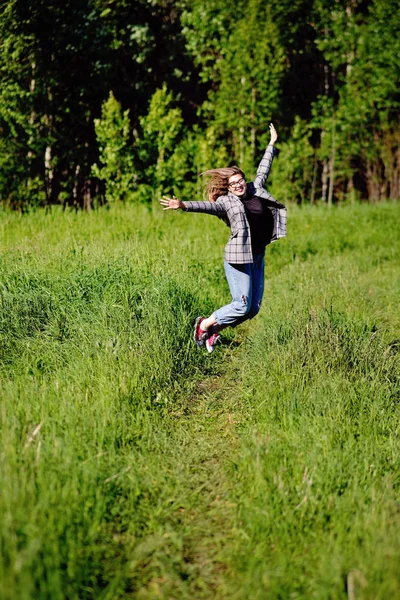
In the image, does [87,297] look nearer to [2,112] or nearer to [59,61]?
[2,112]

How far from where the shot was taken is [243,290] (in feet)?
16.5

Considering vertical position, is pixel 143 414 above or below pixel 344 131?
below

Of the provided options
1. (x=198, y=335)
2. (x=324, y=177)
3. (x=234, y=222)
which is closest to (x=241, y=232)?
(x=234, y=222)

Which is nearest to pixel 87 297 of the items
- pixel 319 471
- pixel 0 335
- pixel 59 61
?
pixel 0 335

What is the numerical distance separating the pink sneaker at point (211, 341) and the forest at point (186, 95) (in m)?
6.09

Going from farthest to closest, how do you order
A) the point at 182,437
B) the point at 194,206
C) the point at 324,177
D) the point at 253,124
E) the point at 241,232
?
the point at 324,177 → the point at 253,124 → the point at 241,232 → the point at 194,206 → the point at 182,437

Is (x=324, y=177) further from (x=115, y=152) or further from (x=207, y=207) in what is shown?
(x=207, y=207)

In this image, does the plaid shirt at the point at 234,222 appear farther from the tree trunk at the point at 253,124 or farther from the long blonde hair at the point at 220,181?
the tree trunk at the point at 253,124

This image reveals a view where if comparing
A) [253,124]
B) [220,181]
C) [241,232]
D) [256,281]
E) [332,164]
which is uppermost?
[253,124]

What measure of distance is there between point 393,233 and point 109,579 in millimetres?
9250

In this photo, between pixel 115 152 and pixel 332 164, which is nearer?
pixel 115 152

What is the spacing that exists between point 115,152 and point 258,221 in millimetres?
7173

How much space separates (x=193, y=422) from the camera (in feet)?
13.4

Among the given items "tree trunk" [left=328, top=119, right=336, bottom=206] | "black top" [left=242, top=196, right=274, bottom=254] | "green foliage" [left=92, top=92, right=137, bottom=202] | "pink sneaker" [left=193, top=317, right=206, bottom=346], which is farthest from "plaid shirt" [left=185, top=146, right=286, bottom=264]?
"tree trunk" [left=328, top=119, right=336, bottom=206]
